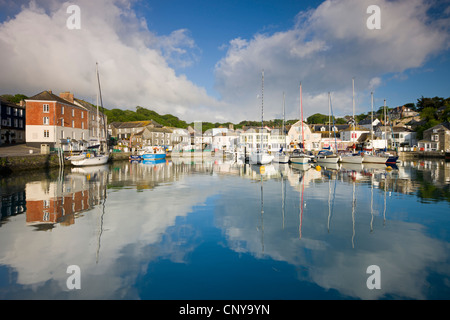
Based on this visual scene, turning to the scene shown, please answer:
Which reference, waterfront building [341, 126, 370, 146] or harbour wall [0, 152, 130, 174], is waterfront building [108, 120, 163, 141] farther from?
waterfront building [341, 126, 370, 146]

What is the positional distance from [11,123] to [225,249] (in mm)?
67230

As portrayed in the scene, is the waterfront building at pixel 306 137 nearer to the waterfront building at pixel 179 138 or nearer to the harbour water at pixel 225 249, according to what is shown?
the waterfront building at pixel 179 138

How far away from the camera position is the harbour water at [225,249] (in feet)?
19.3

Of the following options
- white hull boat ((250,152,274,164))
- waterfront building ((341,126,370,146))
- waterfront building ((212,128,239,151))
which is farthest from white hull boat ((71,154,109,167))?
waterfront building ((341,126,370,146))

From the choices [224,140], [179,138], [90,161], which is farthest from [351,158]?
[179,138]

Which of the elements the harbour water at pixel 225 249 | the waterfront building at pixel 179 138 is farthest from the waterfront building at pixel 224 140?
the harbour water at pixel 225 249

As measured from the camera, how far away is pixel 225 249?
8141mm

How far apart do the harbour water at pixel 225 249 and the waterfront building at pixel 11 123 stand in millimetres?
51202

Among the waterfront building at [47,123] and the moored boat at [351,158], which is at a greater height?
the waterfront building at [47,123]

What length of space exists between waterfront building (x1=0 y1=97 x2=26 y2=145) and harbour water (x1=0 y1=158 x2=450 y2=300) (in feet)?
168

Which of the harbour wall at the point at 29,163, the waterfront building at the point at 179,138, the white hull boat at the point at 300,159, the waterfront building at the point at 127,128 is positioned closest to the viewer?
the harbour wall at the point at 29,163

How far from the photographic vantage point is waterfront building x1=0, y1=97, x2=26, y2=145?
176 feet

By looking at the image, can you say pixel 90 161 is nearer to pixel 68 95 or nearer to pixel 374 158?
pixel 68 95
